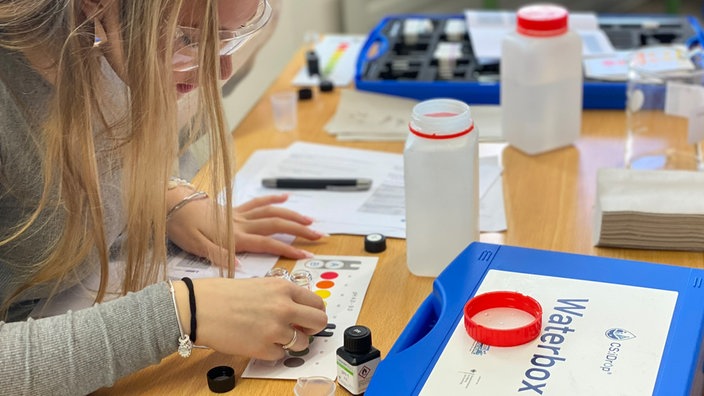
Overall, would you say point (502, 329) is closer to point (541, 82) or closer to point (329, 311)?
point (329, 311)

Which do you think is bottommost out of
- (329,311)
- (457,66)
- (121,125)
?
(329,311)

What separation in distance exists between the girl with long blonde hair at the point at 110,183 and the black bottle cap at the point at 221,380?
0.02 meters

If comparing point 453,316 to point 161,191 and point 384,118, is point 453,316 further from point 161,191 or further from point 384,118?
point 384,118

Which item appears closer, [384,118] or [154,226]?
[154,226]

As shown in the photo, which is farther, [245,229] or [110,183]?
[245,229]

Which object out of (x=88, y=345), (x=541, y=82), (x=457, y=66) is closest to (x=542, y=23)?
(x=541, y=82)

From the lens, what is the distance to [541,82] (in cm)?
135

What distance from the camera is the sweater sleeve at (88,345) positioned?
0.85 metres

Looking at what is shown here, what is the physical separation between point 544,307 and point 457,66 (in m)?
0.85

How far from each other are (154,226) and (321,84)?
2.48 ft

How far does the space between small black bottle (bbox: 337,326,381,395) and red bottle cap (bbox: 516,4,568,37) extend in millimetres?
648

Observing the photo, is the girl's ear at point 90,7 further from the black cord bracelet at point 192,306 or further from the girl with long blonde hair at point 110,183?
the black cord bracelet at point 192,306

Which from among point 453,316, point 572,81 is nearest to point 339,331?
point 453,316

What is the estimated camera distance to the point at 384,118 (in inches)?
61.2
